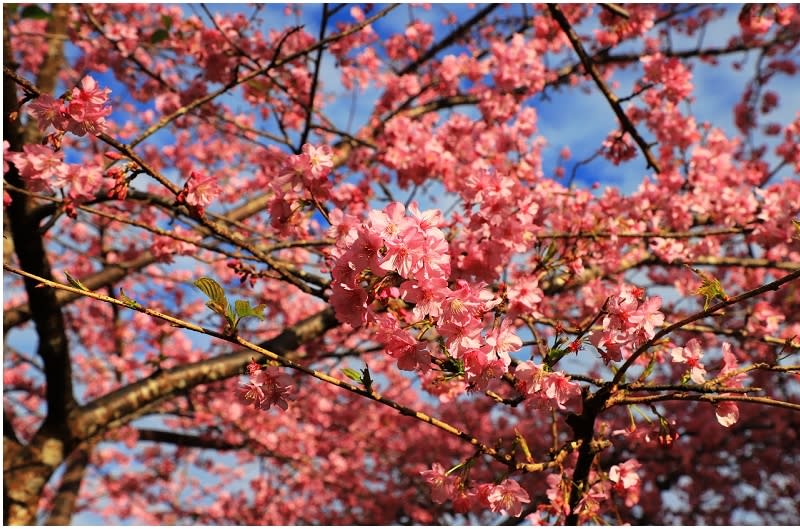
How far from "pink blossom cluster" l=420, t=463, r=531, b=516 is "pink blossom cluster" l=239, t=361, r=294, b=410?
1.88ft

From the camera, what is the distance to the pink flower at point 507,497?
211 cm

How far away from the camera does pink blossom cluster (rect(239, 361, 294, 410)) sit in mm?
1943

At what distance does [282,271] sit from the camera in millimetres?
2494

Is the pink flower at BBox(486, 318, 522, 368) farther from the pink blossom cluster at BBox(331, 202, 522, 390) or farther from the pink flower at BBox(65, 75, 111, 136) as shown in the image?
the pink flower at BBox(65, 75, 111, 136)

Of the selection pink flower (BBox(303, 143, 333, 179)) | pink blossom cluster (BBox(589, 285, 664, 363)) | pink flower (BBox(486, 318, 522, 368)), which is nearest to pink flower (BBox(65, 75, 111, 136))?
pink flower (BBox(303, 143, 333, 179))

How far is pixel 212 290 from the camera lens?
1.67 meters

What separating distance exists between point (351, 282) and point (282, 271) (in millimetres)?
809

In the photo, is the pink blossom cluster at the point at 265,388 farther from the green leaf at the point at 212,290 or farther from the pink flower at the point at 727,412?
the pink flower at the point at 727,412

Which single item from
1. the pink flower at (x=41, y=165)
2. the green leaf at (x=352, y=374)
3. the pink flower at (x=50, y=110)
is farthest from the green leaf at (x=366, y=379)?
the pink flower at (x=41, y=165)

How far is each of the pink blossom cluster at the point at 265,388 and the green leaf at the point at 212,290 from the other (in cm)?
31

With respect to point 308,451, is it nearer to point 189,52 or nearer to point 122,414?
point 122,414

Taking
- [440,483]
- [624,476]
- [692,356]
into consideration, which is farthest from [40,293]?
[692,356]

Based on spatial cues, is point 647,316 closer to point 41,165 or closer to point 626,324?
point 626,324

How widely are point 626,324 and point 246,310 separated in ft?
3.66
